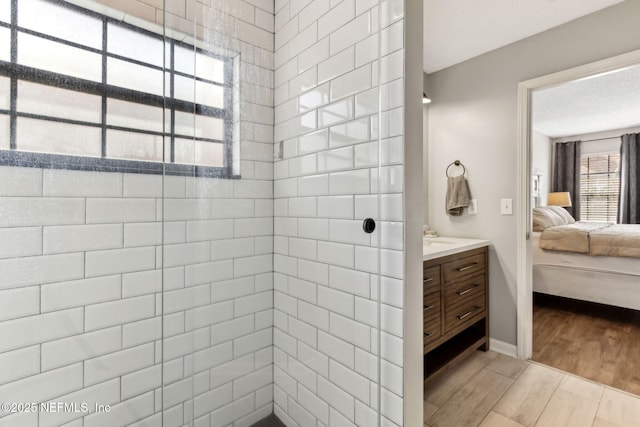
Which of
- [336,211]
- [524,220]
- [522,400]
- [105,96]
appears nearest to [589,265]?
[524,220]

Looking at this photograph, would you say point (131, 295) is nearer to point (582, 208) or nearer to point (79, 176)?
point (79, 176)

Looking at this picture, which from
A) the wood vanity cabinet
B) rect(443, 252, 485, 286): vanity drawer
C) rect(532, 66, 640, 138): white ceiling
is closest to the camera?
the wood vanity cabinet

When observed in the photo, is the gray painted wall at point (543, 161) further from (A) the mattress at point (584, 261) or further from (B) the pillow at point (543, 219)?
(A) the mattress at point (584, 261)

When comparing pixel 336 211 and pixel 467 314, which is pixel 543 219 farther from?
pixel 336 211

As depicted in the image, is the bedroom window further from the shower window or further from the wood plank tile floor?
the shower window

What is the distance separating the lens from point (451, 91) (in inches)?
100

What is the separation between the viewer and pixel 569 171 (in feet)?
19.9

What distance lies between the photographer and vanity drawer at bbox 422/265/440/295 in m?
1.57

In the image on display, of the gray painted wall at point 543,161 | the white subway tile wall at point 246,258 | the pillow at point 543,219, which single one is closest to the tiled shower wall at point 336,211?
the white subway tile wall at point 246,258

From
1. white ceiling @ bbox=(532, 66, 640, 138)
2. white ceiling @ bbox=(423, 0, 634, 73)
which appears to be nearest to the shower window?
white ceiling @ bbox=(423, 0, 634, 73)

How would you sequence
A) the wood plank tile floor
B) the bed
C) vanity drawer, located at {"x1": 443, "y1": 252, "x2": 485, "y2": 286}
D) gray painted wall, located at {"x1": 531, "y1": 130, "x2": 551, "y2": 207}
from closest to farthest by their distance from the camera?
the wood plank tile floor → vanity drawer, located at {"x1": 443, "y1": 252, "x2": 485, "y2": 286} → the bed → gray painted wall, located at {"x1": 531, "y1": 130, "x2": 551, "y2": 207}

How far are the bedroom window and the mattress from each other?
4174mm

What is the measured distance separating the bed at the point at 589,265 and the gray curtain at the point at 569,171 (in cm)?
397

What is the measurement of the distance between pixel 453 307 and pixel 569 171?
630cm
